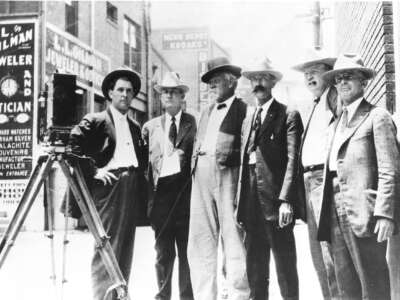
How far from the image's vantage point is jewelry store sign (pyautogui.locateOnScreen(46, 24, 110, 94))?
23.7 feet

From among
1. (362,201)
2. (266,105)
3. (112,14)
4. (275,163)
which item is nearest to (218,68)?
(266,105)

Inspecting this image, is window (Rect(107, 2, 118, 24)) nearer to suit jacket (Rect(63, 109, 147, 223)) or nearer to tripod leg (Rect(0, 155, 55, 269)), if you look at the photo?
suit jacket (Rect(63, 109, 147, 223))

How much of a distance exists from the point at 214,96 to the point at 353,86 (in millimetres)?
1100

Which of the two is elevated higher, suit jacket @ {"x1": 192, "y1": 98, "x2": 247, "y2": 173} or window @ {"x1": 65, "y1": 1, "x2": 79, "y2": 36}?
window @ {"x1": 65, "y1": 1, "x2": 79, "y2": 36}

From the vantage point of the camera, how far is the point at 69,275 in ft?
16.3

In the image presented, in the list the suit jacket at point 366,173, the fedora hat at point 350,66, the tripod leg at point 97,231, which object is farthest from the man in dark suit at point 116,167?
the fedora hat at point 350,66

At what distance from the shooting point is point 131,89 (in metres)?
3.95

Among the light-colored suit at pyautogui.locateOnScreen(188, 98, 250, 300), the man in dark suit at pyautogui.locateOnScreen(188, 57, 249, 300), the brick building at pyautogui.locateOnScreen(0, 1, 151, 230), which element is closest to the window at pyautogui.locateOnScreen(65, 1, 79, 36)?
the brick building at pyautogui.locateOnScreen(0, 1, 151, 230)

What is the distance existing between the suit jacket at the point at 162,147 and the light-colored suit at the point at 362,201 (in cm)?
117

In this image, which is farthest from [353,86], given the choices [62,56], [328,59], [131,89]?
[62,56]

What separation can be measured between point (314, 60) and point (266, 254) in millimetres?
1392

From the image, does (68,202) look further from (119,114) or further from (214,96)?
(214,96)

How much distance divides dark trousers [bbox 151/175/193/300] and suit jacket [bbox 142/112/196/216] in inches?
1.7

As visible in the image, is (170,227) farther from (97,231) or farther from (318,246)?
(318,246)
